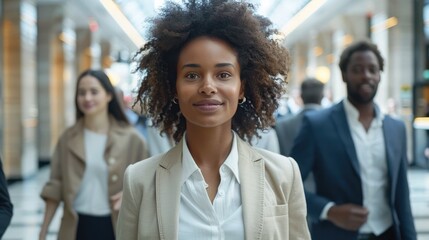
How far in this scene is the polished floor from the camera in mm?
7672

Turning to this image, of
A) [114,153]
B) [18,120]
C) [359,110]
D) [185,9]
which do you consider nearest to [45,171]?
[18,120]

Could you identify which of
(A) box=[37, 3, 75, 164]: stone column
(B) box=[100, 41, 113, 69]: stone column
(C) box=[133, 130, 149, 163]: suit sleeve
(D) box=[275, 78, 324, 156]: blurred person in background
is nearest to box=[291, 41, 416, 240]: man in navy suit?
(C) box=[133, 130, 149, 163]: suit sleeve

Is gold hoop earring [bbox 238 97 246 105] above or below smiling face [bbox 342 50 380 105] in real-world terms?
below

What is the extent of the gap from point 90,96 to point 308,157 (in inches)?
62.3

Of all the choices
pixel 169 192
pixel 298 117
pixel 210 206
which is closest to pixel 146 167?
pixel 169 192

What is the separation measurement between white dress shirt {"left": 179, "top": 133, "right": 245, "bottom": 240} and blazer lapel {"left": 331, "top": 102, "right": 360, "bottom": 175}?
1.38 meters

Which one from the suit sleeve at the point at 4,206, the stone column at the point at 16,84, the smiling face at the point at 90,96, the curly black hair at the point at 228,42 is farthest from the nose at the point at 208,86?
the stone column at the point at 16,84

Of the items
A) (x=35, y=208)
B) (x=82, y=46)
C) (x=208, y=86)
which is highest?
(x=82, y=46)

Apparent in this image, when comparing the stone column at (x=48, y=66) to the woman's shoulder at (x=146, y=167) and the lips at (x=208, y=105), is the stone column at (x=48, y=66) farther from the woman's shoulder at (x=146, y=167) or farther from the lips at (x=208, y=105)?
the lips at (x=208, y=105)

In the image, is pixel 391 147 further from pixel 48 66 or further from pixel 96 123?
pixel 48 66

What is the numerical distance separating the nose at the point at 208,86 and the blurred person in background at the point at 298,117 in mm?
3607

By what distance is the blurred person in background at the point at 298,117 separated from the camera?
18.0ft

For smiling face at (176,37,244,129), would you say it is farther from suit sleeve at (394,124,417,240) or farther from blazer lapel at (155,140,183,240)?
suit sleeve at (394,124,417,240)

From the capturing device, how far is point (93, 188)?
376cm
